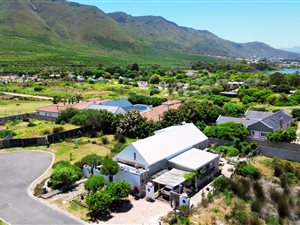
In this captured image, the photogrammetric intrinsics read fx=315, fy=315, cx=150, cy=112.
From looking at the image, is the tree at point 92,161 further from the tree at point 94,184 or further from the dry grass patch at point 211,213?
the dry grass patch at point 211,213

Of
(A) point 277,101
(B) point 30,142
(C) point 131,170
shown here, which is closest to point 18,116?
(B) point 30,142

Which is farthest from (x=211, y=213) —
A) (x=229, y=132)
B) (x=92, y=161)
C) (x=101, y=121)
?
(x=101, y=121)

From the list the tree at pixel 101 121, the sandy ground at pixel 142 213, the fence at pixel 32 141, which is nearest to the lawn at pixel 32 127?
the tree at pixel 101 121

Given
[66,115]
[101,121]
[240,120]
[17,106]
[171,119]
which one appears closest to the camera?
[240,120]

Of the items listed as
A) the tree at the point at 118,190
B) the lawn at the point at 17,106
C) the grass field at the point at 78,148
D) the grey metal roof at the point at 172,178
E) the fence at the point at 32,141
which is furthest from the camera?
the lawn at the point at 17,106

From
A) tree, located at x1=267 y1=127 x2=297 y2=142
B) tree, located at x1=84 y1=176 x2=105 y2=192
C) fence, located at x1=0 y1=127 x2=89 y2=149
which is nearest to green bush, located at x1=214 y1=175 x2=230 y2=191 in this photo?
tree, located at x1=84 y1=176 x2=105 y2=192

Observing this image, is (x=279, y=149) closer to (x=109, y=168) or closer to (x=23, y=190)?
(x=109, y=168)
